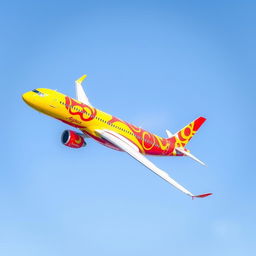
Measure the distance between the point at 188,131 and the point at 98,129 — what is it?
21082 millimetres

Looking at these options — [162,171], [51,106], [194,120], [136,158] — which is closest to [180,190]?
[162,171]

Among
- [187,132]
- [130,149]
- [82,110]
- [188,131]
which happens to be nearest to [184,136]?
[187,132]

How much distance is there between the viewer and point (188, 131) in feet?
301

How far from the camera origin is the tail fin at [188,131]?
90.8 metres

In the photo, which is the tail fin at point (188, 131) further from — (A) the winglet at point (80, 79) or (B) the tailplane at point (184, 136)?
(A) the winglet at point (80, 79)

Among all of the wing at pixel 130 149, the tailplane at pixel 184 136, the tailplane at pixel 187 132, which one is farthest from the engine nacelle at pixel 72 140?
the tailplane at pixel 187 132

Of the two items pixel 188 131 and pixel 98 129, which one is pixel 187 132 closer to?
pixel 188 131

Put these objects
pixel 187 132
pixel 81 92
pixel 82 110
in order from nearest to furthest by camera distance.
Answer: pixel 82 110
pixel 81 92
pixel 187 132

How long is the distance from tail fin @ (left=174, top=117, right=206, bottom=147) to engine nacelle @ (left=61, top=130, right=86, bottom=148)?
18.4 m

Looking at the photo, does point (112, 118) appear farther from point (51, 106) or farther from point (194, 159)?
point (194, 159)

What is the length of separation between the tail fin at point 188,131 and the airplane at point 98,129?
9.77 feet

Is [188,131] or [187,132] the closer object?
[187,132]

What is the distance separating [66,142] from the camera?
7969cm

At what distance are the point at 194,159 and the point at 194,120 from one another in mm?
9421
